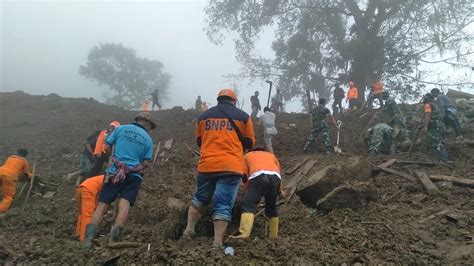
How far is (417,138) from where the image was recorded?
10328 mm

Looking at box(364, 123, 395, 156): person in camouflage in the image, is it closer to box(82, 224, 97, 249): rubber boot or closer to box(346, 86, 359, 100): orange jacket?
box(346, 86, 359, 100): orange jacket

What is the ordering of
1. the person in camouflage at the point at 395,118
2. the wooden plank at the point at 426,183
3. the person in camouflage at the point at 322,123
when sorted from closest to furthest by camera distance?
the wooden plank at the point at 426,183, the person in camouflage at the point at 322,123, the person in camouflage at the point at 395,118

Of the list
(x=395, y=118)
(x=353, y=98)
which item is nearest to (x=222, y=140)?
(x=395, y=118)

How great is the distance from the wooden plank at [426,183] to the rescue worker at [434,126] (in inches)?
66.8

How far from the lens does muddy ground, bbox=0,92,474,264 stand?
3783 millimetres

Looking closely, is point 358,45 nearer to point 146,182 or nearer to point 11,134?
point 146,182

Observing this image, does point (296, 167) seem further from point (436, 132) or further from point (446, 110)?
point (446, 110)

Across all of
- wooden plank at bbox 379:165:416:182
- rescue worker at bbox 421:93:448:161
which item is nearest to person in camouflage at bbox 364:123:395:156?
rescue worker at bbox 421:93:448:161

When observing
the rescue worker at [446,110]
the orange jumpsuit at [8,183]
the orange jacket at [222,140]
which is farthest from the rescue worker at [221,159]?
the rescue worker at [446,110]

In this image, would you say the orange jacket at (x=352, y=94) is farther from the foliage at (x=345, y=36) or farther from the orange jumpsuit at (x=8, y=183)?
the orange jumpsuit at (x=8, y=183)

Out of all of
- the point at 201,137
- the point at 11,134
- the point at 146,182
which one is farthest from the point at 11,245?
the point at 11,134

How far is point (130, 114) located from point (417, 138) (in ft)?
44.2

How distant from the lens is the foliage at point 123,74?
4084 cm

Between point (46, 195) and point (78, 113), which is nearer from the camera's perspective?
point (46, 195)
